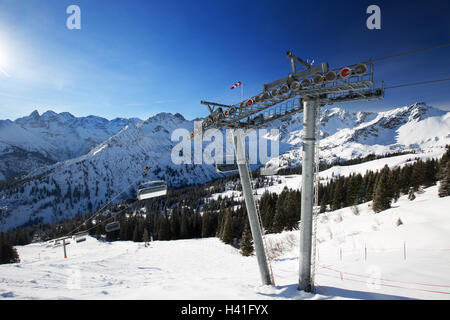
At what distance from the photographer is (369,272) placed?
13.6 metres

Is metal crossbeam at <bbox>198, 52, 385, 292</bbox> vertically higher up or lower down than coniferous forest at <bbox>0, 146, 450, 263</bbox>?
higher up

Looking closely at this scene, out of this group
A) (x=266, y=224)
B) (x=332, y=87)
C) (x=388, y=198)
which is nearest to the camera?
(x=332, y=87)

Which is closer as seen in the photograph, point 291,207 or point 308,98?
point 308,98

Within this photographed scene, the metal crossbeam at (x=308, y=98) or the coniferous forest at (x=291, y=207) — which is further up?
the metal crossbeam at (x=308, y=98)

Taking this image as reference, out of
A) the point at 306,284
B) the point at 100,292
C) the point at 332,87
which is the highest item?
the point at 332,87

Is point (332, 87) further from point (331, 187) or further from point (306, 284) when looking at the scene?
point (331, 187)

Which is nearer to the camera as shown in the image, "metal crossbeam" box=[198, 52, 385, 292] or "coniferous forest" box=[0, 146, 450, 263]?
"metal crossbeam" box=[198, 52, 385, 292]

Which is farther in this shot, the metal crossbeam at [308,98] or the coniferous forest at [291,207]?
the coniferous forest at [291,207]

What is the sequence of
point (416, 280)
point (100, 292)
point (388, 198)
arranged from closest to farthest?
point (416, 280) < point (100, 292) < point (388, 198)

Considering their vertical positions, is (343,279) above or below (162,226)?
above

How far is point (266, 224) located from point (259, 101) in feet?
183

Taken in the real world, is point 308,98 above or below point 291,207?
above

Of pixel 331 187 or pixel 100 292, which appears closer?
pixel 100 292
